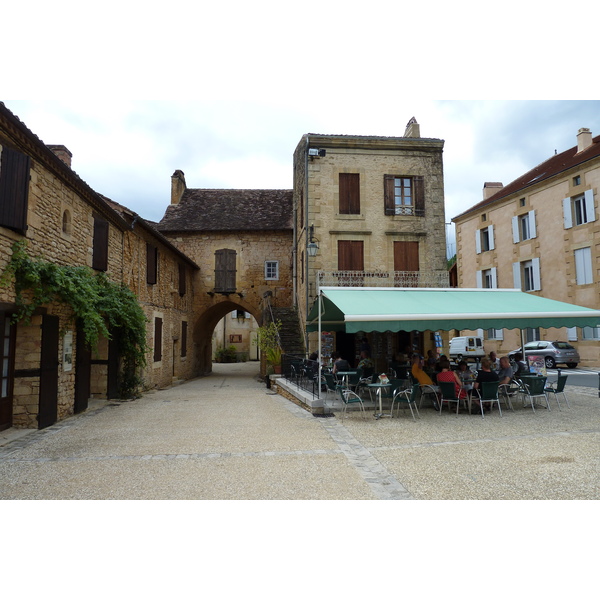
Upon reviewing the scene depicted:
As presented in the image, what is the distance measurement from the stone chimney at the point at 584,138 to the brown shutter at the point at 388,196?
10256 millimetres

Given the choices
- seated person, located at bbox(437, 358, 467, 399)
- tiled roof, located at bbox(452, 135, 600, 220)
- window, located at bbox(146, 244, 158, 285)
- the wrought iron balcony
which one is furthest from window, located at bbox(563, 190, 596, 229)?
window, located at bbox(146, 244, 158, 285)

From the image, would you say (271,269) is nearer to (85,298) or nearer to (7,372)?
(85,298)

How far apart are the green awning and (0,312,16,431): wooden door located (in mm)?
5350

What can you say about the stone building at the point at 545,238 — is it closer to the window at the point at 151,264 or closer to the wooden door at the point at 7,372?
the window at the point at 151,264

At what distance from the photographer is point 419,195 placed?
1565cm

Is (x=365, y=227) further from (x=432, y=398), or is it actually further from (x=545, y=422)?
(x=545, y=422)

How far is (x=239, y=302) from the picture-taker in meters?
19.7

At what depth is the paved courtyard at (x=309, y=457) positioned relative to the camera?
4207 millimetres

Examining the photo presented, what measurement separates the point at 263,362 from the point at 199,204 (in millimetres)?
8056

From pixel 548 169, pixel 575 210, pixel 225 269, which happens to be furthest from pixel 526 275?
pixel 225 269

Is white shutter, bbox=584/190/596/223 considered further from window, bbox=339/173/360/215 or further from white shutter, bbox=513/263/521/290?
window, bbox=339/173/360/215

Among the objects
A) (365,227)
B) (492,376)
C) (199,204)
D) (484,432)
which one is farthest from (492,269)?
(484,432)

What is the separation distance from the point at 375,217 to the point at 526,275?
988 cm

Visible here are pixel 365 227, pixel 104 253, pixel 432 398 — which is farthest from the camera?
pixel 365 227
